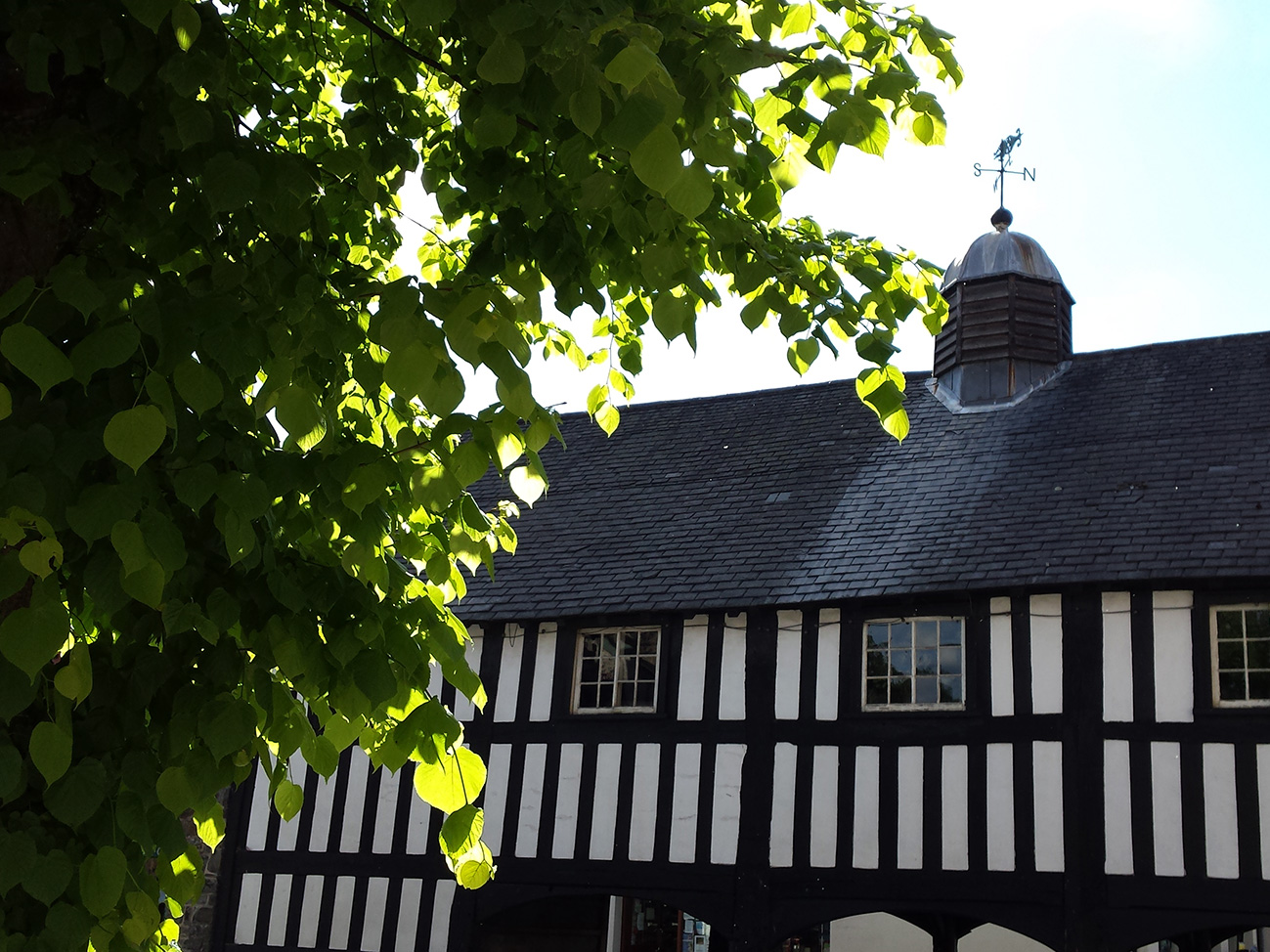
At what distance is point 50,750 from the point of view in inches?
74.7

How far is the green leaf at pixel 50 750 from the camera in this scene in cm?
188

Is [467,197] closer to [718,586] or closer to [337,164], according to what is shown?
[337,164]

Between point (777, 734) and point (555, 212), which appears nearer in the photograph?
point (555, 212)

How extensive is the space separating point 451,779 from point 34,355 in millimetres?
1191

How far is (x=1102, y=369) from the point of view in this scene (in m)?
11.7

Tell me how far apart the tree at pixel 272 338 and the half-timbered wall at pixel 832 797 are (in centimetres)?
628

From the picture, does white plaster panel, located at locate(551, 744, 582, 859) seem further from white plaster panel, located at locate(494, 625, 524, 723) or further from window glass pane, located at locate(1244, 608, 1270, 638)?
window glass pane, located at locate(1244, 608, 1270, 638)

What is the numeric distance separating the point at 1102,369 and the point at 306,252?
1041 centimetres

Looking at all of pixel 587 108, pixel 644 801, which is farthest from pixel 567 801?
pixel 587 108

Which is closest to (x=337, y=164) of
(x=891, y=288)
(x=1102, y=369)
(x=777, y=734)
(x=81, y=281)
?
(x=81, y=281)

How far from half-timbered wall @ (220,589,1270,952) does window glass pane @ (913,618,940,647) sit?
12cm

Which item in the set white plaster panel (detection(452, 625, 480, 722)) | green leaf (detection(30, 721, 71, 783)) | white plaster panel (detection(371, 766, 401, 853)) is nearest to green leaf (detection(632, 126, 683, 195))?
green leaf (detection(30, 721, 71, 783))

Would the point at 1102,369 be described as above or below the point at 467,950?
above

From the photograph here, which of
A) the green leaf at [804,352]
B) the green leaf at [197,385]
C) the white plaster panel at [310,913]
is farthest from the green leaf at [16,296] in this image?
the white plaster panel at [310,913]
